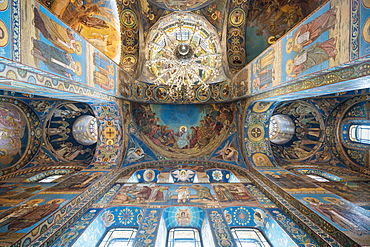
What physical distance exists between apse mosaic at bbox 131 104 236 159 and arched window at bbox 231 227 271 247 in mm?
4873

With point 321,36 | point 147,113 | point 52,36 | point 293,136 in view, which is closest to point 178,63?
point 52,36

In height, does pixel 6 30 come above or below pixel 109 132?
above

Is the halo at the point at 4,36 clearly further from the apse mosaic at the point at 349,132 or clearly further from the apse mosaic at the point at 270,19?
the apse mosaic at the point at 349,132

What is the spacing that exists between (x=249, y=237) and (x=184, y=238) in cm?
239

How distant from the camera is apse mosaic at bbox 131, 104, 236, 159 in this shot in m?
10.2

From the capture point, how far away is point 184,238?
5.88 meters

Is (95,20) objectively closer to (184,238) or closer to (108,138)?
(108,138)

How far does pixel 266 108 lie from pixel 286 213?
16.0 feet

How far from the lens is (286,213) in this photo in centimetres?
566

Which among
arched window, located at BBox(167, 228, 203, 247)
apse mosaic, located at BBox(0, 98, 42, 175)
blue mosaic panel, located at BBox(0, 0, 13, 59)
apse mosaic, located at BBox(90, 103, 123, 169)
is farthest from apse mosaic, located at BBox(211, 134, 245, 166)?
apse mosaic, located at BBox(0, 98, 42, 175)

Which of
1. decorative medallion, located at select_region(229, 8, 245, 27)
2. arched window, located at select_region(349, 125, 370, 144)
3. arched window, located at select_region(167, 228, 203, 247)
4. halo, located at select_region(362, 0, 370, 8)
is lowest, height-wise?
arched window, located at select_region(167, 228, 203, 247)

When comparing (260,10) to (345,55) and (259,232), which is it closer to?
(345,55)

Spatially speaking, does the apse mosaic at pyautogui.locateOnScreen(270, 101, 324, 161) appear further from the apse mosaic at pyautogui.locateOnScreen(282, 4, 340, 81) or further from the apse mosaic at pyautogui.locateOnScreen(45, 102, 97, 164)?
the apse mosaic at pyautogui.locateOnScreen(45, 102, 97, 164)

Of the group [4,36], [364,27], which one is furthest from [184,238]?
[364,27]
